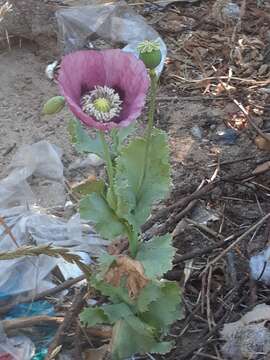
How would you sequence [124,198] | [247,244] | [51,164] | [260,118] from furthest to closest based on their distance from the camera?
[260,118] → [51,164] → [247,244] → [124,198]

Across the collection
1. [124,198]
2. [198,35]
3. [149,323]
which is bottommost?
[198,35]

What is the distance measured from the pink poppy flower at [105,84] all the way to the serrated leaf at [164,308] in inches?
18.3

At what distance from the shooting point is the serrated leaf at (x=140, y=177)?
5.83ft

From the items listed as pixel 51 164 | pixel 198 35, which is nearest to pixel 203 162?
pixel 51 164

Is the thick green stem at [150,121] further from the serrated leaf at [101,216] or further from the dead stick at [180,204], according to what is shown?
the dead stick at [180,204]

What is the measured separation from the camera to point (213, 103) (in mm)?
3188

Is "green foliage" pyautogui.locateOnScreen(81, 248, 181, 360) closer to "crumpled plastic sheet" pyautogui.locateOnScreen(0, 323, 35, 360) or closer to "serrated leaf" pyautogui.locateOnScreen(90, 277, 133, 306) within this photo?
"serrated leaf" pyautogui.locateOnScreen(90, 277, 133, 306)

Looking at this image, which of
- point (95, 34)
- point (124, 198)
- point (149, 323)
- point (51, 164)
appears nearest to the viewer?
point (124, 198)

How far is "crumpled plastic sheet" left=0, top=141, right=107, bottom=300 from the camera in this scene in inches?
87.8

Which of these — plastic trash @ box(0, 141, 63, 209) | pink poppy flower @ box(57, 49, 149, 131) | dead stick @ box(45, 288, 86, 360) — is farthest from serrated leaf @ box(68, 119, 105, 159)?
plastic trash @ box(0, 141, 63, 209)

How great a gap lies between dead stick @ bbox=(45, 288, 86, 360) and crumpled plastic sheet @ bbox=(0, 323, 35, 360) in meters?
0.08

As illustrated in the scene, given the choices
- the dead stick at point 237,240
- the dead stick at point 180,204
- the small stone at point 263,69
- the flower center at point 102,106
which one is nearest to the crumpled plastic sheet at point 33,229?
the dead stick at point 180,204

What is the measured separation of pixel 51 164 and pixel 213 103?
738mm

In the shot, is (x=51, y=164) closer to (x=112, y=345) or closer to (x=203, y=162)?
(x=203, y=162)
